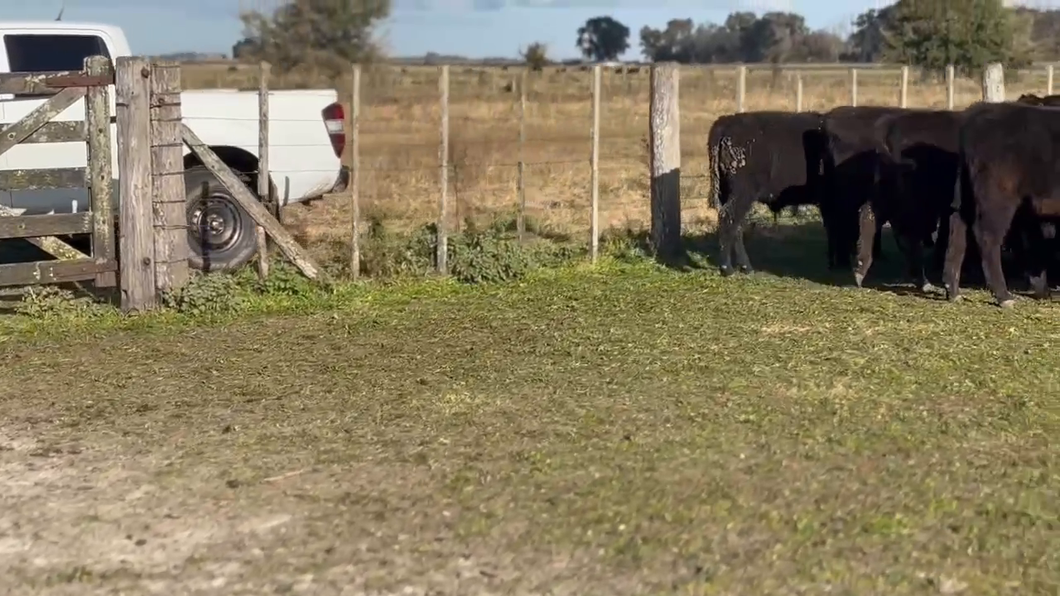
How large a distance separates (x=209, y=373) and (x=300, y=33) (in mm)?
23069

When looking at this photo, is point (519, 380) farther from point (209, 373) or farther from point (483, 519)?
point (483, 519)

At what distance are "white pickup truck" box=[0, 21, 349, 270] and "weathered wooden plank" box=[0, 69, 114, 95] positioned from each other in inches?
29.4

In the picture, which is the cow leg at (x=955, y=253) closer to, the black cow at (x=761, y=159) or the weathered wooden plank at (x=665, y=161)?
the black cow at (x=761, y=159)

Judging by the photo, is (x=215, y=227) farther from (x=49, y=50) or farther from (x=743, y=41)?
(x=743, y=41)

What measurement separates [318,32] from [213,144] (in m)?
18.7

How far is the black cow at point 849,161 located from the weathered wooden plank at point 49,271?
19.9 ft

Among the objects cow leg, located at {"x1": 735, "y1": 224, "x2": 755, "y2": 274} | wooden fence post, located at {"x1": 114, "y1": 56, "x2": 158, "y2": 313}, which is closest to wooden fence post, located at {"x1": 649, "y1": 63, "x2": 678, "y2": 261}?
cow leg, located at {"x1": 735, "y1": 224, "x2": 755, "y2": 274}

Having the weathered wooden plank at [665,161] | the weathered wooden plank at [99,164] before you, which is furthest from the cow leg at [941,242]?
the weathered wooden plank at [99,164]

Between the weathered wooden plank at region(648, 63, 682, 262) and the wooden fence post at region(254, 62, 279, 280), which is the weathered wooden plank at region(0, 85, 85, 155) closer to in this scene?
the wooden fence post at region(254, 62, 279, 280)

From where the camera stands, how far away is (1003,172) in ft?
31.4

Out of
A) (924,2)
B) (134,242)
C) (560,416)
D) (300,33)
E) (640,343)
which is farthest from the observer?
(924,2)

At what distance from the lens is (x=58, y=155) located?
36.4 feet

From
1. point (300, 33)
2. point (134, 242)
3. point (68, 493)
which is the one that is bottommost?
point (68, 493)

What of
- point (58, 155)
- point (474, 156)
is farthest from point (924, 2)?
point (58, 155)
